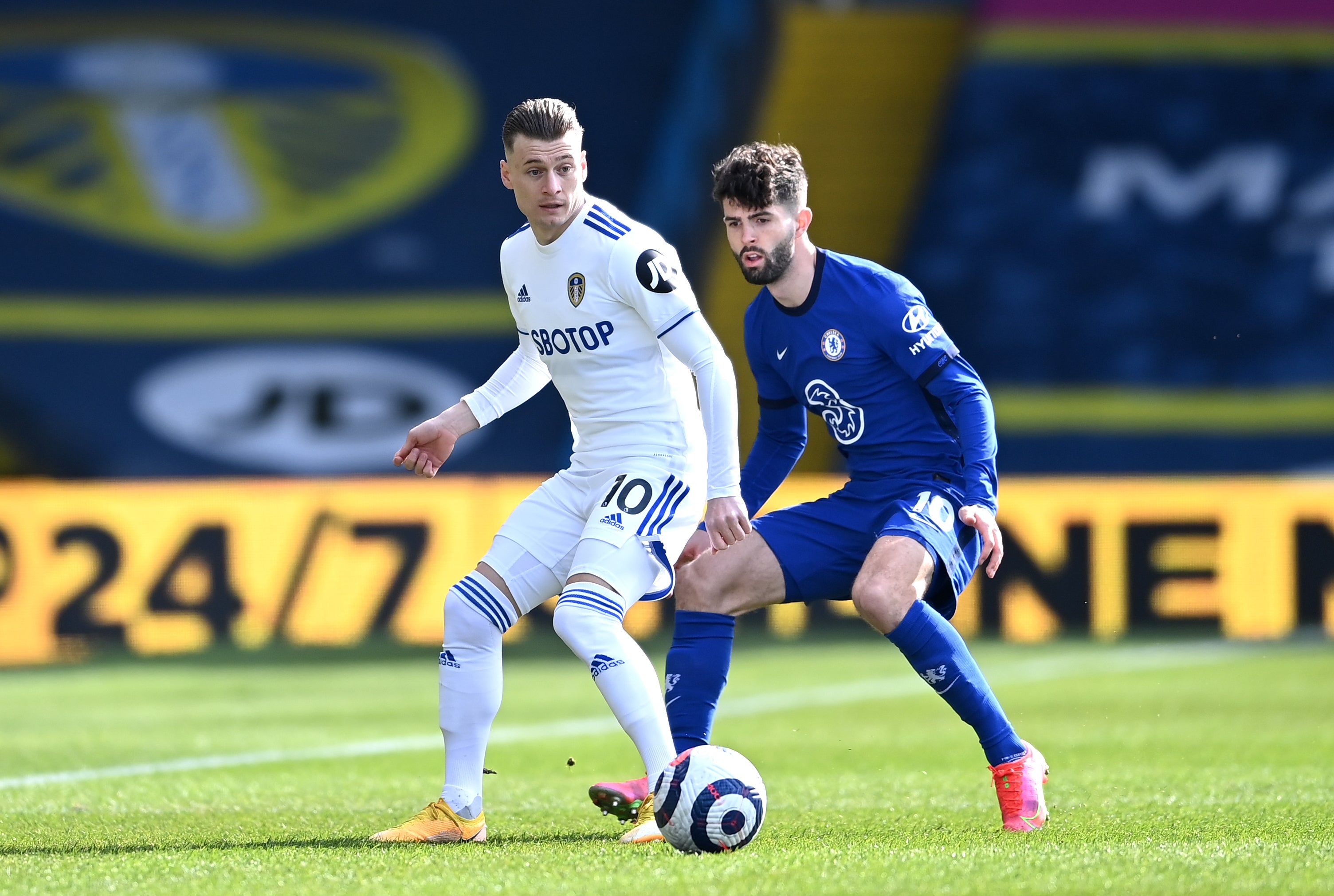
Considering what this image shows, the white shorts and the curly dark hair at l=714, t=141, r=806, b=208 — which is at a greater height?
the curly dark hair at l=714, t=141, r=806, b=208

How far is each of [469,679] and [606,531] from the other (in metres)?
Answer: 0.57

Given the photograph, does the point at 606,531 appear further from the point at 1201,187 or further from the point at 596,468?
the point at 1201,187

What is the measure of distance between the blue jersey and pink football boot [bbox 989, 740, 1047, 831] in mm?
743

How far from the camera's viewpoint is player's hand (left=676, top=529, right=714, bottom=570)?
5.53 m

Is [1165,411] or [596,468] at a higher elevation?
[1165,411]

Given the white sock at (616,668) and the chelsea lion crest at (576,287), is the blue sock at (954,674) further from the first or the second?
the chelsea lion crest at (576,287)

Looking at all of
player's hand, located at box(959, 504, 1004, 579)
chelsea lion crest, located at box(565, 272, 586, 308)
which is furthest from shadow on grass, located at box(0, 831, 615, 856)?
chelsea lion crest, located at box(565, 272, 586, 308)

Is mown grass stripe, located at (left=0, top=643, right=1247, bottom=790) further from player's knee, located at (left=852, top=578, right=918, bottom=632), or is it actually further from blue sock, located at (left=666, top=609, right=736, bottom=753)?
player's knee, located at (left=852, top=578, right=918, bottom=632)

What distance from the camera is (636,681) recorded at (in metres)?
5.04

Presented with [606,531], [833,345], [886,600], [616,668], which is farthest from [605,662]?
[833,345]

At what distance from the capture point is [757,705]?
32.3 feet

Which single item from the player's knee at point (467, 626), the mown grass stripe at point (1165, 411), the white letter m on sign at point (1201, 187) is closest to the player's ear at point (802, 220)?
the player's knee at point (467, 626)

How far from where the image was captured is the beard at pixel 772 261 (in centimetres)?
528

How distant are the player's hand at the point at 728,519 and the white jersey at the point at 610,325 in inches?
12.6
